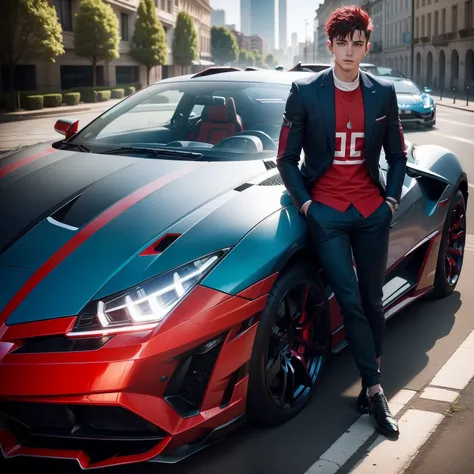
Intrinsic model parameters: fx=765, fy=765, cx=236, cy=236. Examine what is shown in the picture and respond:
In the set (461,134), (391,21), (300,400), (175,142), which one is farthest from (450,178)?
(391,21)

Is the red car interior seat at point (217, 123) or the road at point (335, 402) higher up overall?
the red car interior seat at point (217, 123)

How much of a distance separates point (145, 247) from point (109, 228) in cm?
26

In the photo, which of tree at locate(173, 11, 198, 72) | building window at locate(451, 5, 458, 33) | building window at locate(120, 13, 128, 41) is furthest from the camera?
tree at locate(173, 11, 198, 72)

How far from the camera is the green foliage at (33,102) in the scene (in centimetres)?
3506

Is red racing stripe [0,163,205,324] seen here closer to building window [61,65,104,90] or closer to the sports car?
the sports car

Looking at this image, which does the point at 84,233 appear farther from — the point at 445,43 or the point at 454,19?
the point at 445,43

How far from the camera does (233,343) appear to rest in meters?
2.86

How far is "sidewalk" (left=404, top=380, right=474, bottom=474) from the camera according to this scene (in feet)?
9.60

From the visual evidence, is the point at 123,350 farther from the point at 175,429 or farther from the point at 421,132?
the point at 421,132

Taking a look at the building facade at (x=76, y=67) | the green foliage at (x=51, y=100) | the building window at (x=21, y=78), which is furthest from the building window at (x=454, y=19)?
the green foliage at (x=51, y=100)

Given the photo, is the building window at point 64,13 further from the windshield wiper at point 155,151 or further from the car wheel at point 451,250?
the windshield wiper at point 155,151

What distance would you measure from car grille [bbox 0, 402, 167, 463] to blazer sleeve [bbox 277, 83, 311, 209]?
114 cm

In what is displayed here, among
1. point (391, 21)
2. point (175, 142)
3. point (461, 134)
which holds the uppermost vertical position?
point (391, 21)

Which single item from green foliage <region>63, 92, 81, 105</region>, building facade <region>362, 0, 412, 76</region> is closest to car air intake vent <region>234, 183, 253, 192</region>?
green foliage <region>63, 92, 81, 105</region>
